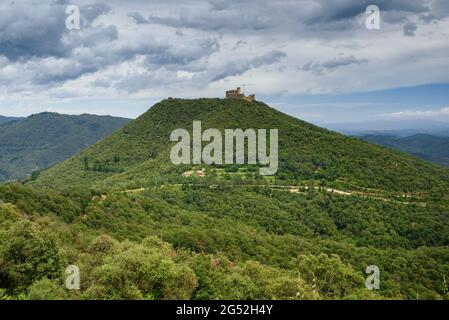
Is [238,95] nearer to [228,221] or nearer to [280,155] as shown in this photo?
[280,155]

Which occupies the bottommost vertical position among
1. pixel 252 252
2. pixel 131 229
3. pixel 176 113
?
pixel 252 252

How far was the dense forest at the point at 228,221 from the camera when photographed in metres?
24.5

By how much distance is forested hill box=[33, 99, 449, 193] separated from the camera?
107 meters

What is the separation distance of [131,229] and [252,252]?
15997mm

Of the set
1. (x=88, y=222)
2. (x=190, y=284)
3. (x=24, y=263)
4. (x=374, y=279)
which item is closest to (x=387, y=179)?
(x=374, y=279)

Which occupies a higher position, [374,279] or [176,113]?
[176,113]

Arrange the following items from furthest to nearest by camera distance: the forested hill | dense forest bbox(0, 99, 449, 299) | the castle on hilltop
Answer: the castle on hilltop
the forested hill
dense forest bbox(0, 99, 449, 299)

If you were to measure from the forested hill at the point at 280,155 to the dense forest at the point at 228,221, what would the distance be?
0.52 m

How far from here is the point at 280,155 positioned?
11519 cm

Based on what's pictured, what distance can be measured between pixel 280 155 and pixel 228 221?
4546cm

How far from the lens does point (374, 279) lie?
41.1 metres

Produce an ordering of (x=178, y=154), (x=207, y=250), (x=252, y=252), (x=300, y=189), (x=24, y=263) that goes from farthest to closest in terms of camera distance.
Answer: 1. (x=178, y=154)
2. (x=300, y=189)
3. (x=252, y=252)
4. (x=207, y=250)
5. (x=24, y=263)

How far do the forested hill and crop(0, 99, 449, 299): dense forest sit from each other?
1.71 ft
